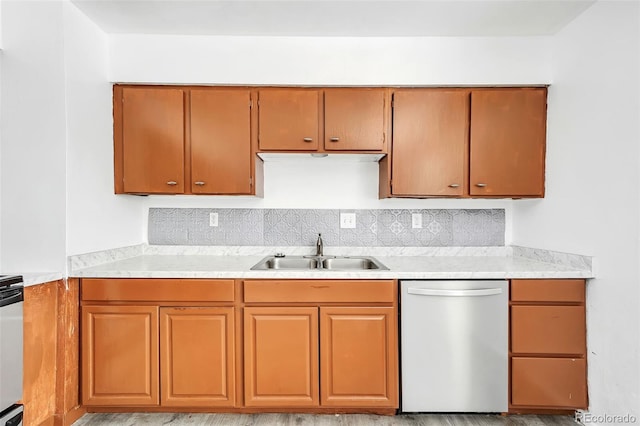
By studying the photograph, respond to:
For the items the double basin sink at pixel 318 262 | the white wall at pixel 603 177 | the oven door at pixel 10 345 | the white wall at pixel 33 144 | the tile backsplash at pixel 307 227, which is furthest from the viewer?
the tile backsplash at pixel 307 227

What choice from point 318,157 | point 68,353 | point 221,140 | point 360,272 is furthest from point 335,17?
point 68,353

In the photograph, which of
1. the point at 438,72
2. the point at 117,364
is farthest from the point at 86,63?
the point at 438,72

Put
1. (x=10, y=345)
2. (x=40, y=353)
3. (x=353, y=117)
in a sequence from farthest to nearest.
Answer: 1. (x=353, y=117)
2. (x=40, y=353)
3. (x=10, y=345)

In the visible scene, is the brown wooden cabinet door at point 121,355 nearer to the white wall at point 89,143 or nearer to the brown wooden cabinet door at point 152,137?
the white wall at point 89,143

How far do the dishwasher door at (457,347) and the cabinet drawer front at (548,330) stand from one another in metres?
0.08

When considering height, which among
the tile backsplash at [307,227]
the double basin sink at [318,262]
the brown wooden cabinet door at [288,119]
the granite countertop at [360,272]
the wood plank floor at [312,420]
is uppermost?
the brown wooden cabinet door at [288,119]

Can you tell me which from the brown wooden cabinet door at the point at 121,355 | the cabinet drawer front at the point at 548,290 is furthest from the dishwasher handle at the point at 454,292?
the brown wooden cabinet door at the point at 121,355

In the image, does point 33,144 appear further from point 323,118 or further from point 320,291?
point 320,291

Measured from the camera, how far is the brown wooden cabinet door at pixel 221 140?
2568 mm

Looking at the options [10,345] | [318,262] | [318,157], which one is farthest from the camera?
[318,157]

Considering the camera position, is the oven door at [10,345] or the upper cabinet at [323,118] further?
the upper cabinet at [323,118]

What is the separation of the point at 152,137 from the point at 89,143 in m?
0.39

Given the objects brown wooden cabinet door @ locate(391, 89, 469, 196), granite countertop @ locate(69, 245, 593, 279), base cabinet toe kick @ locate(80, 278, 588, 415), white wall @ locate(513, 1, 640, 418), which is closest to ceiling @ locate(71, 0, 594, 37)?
white wall @ locate(513, 1, 640, 418)

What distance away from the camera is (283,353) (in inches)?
87.1
